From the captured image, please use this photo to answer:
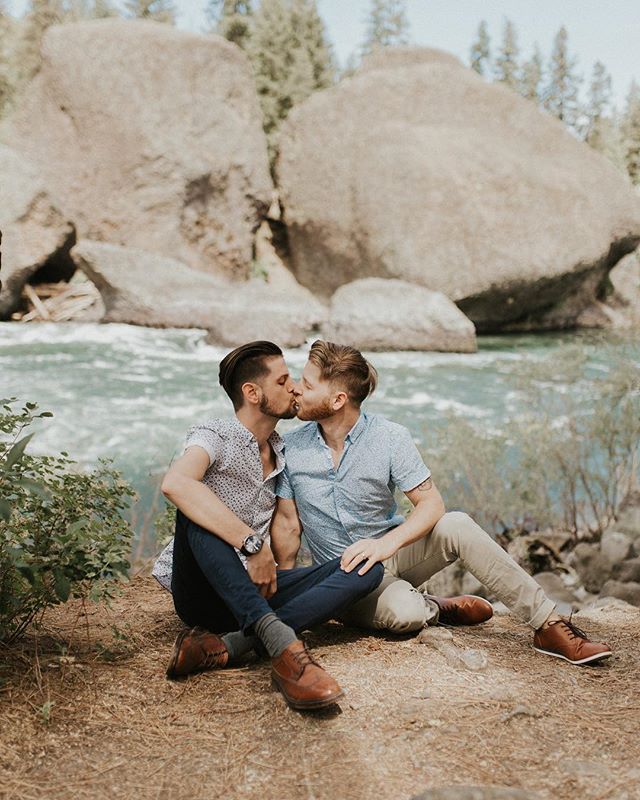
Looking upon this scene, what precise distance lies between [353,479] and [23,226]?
537 inches

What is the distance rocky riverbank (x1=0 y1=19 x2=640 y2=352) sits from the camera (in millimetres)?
15383

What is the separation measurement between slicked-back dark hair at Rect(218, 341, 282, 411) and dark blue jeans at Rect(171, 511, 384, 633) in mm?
528

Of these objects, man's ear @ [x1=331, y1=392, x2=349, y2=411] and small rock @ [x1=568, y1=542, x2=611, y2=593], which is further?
small rock @ [x1=568, y1=542, x2=611, y2=593]

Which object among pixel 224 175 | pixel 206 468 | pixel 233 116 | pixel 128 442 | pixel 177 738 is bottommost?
pixel 128 442

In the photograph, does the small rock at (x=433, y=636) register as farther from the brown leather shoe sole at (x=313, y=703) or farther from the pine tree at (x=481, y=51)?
the pine tree at (x=481, y=51)

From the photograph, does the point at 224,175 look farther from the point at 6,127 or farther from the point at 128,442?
the point at 128,442

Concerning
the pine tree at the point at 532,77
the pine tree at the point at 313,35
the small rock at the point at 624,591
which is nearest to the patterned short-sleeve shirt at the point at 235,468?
the small rock at the point at 624,591

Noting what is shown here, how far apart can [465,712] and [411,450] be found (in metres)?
1.00

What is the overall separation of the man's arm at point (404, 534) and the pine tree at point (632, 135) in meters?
37.0

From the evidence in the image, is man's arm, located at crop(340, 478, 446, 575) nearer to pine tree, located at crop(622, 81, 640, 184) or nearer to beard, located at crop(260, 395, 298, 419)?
beard, located at crop(260, 395, 298, 419)

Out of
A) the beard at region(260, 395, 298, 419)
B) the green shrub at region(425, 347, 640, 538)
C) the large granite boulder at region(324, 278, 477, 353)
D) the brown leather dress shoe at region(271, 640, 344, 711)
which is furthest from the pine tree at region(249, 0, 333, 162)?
the brown leather dress shoe at region(271, 640, 344, 711)

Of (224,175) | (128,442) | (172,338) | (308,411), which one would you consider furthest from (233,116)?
(308,411)

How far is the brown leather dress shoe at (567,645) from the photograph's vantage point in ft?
9.58

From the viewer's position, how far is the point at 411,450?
3.11 meters
